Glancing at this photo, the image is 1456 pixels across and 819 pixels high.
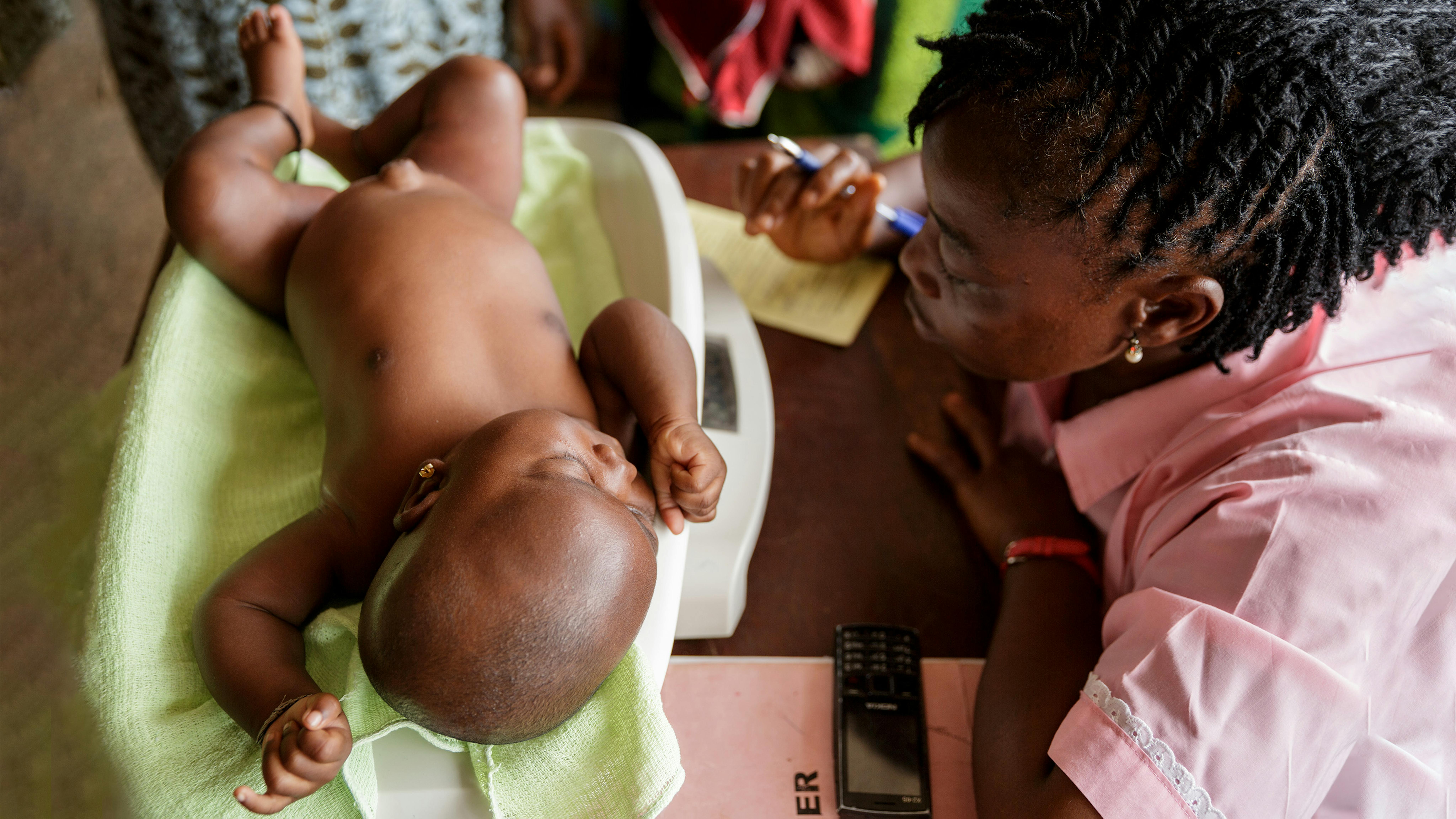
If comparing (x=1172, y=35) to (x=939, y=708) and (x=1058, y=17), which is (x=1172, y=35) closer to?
(x=1058, y=17)

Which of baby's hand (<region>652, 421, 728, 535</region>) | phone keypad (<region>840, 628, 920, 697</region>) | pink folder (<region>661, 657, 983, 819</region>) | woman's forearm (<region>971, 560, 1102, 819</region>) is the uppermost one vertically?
baby's hand (<region>652, 421, 728, 535</region>)

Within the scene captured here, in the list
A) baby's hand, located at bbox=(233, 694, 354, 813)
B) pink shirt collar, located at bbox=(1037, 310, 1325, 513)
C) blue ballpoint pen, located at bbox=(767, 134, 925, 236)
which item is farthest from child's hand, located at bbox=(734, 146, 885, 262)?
baby's hand, located at bbox=(233, 694, 354, 813)

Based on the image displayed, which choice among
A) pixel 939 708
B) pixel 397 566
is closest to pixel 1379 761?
pixel 939 708

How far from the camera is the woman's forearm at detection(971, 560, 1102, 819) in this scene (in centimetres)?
66

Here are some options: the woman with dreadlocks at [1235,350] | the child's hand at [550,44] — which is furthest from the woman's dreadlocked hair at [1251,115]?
the child's hand at [550,44]

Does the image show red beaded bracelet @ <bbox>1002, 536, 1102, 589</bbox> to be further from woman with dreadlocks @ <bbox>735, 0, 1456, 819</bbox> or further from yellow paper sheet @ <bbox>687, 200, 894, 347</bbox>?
yellow paper sheet @ <bbox>687, 200, 894, 347</bbox>

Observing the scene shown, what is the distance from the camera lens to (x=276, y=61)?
3.25ft

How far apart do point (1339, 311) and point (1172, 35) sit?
0.31 meters

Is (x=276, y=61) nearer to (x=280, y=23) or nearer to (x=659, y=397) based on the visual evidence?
(x=280, y=23)

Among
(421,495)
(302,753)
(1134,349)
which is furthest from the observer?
(1134,349)

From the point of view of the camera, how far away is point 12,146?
1221mm

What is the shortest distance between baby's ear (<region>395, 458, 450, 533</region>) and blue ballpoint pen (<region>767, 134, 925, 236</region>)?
0.59 meters

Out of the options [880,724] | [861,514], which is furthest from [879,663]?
[861,514]

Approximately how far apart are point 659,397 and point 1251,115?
483 mm
